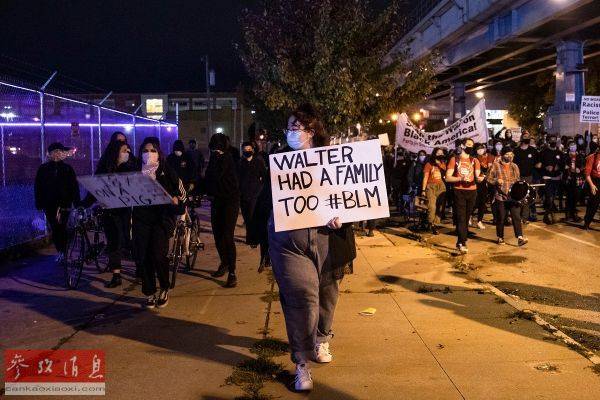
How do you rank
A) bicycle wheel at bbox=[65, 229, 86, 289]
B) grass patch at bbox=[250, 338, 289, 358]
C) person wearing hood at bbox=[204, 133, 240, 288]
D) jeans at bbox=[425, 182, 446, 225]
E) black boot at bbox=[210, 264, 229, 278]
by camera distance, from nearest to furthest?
1. grass patch at bbox=[250, 338, 289, 358]
2. bicycle wheel at bbox=[65, 229, 86, 289]
3. person wearing hood at bbox=[204, 133, 240, 288]
4. black boot at bbox=[210, 264, 229, 278]
5. jeans at bbox=[425, 182, 446, 225]

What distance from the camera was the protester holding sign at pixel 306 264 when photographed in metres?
4.85

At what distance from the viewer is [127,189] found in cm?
709

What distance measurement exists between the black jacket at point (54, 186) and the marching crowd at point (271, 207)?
0.05 feet

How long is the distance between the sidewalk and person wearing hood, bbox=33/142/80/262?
715 mm

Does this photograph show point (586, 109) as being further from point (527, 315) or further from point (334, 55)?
point (527, 315)

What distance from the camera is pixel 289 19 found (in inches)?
550

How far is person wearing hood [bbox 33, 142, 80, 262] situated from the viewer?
9.49 m

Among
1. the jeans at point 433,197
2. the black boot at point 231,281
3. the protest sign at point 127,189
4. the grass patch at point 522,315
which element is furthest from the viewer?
the jeans at point 433,197

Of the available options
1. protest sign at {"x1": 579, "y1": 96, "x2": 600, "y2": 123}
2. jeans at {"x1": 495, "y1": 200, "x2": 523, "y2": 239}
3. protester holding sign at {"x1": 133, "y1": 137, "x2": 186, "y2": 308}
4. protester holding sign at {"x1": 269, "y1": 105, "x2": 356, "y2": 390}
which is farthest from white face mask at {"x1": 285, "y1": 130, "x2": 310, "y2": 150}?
protest sign at {"x1": 579, "y1": 96, "x2": 600, "y2": 123}

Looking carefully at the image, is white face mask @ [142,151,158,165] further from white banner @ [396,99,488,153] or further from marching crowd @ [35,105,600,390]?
white banner @ [396,99,488,153]

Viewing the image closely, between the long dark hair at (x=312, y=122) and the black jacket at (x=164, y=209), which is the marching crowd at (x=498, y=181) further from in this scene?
the long dark hair at (x=312, y=122)

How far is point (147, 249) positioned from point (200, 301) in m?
0.96

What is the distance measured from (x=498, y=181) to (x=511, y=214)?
64cm

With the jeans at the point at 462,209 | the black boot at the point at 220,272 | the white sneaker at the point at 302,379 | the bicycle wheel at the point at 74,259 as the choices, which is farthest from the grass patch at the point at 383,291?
the bicycle wheel at the point at 74,259
